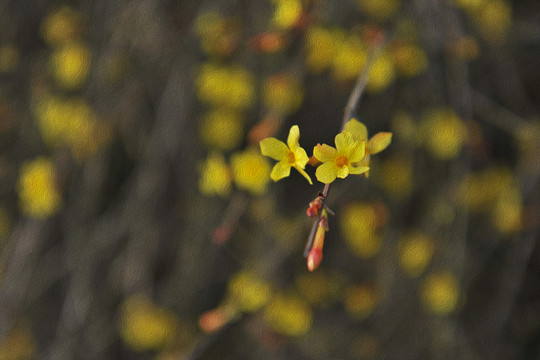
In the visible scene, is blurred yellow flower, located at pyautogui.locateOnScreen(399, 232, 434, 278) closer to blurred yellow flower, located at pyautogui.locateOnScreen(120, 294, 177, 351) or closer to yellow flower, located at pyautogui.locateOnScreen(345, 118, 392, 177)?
blurred yellow flower, located at pyautogui.locateOnScreen(120, 294, 177, 351)

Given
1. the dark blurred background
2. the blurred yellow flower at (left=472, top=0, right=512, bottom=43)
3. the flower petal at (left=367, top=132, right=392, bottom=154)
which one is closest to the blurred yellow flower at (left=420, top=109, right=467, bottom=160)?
the dark blurred background

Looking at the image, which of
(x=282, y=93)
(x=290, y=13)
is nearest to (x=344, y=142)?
(x=290, y=13)

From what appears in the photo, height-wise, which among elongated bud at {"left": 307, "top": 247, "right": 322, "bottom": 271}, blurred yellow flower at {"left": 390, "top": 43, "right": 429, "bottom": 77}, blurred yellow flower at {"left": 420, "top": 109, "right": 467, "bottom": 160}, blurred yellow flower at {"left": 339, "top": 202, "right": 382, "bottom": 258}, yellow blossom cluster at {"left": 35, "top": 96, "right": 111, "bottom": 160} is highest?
elongated bud at {"left": 307, "top": 247, "right": 322, "bottom": 271}

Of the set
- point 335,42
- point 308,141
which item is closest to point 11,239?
point 308,141

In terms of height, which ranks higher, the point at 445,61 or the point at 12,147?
the point at 445,61

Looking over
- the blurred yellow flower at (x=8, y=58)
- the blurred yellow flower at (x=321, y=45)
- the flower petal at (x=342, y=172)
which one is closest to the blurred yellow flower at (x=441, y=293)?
the blurred yellow flower at (x=321, y=45)

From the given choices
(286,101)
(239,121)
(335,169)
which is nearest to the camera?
(335,169)

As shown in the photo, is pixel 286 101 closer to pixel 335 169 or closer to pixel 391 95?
pixel 391 95
